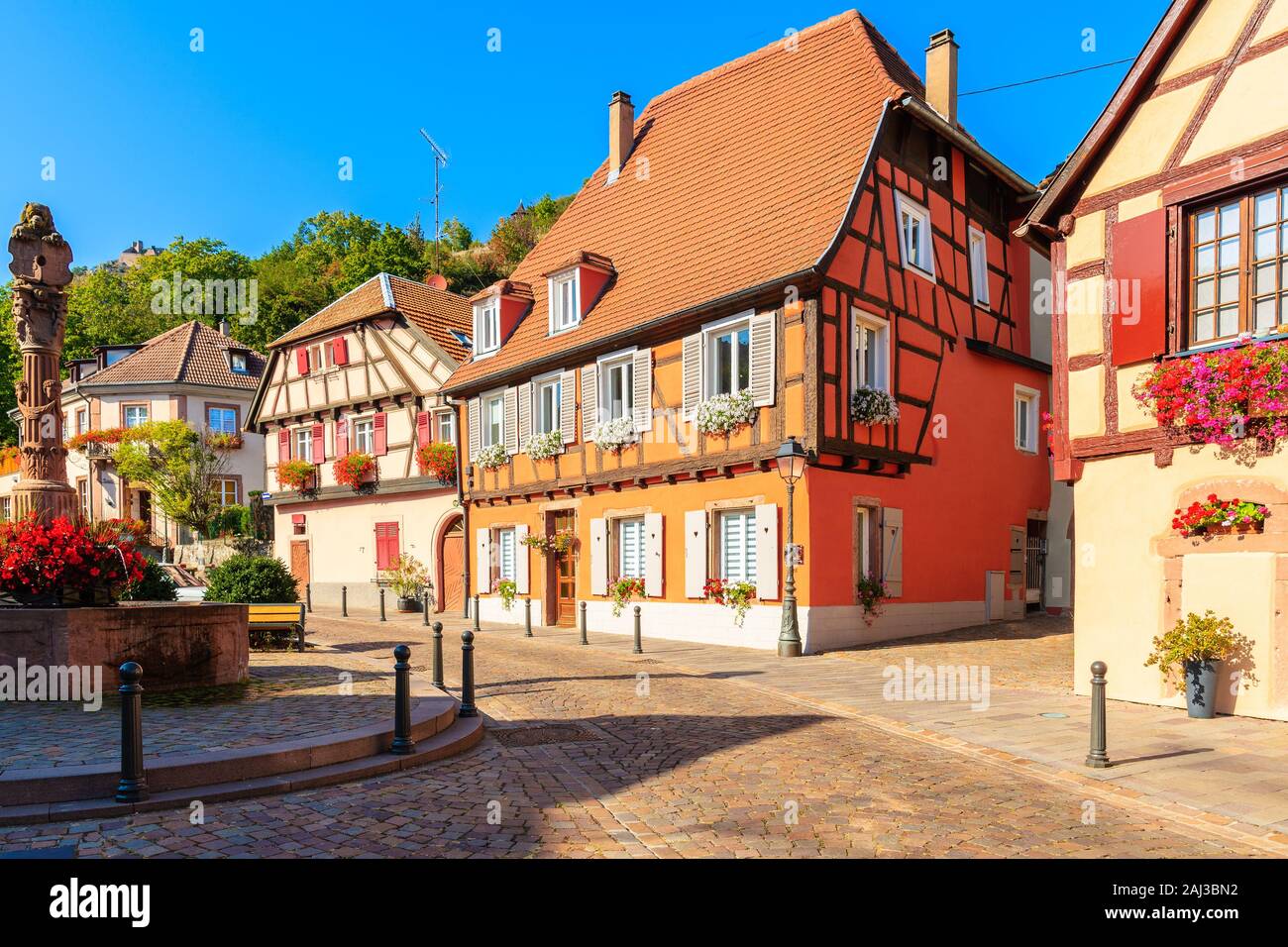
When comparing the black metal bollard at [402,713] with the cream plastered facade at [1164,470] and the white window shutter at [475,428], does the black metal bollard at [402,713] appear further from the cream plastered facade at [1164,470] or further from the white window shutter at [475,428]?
the white window shutter at [475,428]

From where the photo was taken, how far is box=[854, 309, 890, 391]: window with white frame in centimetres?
1828

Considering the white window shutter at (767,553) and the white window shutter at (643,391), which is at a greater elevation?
the white window shutter at (643,391)

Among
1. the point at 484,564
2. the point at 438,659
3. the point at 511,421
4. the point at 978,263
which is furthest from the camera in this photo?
the point at 484,564

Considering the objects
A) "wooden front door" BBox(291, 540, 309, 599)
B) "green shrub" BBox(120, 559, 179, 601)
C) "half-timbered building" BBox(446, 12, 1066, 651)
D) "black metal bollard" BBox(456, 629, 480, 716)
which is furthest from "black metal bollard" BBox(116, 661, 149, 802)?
"wooden front door" BBox(291, 540, 309, 599)

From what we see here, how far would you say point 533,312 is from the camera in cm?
2498

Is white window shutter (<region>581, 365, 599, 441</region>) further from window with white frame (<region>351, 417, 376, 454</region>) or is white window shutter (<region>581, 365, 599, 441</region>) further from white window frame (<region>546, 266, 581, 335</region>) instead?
window with white frame (<region>351, 417, 376, 454</region>)

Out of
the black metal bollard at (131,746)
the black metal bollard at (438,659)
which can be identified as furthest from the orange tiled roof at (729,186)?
the black metal bollard at (131,746)

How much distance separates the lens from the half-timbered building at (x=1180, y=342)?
9.96 metres

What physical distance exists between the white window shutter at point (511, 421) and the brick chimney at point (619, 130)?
253 inches

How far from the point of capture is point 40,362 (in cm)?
1202

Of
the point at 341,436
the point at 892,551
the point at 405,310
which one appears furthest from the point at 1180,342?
the point at 341,436

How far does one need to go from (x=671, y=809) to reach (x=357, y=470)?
2530 centimetres

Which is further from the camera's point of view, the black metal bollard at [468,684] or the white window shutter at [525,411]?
the white window shutter at [525,411]

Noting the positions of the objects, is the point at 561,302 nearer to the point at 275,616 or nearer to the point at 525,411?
the point at 525,411
